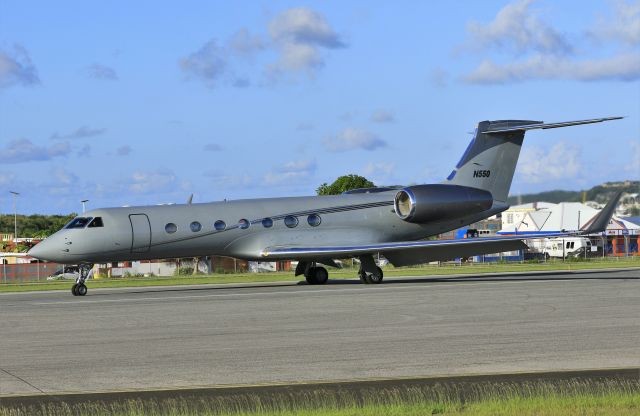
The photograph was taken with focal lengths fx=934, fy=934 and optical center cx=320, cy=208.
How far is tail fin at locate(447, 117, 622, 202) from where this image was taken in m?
35.3

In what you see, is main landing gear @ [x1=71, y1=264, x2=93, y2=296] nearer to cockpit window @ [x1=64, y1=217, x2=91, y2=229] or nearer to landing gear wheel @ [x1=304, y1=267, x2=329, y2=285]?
cockpit window @ [x1=64, y1=217, x2=91, y2=229]

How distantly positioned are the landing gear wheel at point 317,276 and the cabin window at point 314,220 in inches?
73.9

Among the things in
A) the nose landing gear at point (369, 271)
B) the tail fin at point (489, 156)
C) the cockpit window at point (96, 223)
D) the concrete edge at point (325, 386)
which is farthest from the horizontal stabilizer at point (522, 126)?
the concrete edge at point (325, 386)

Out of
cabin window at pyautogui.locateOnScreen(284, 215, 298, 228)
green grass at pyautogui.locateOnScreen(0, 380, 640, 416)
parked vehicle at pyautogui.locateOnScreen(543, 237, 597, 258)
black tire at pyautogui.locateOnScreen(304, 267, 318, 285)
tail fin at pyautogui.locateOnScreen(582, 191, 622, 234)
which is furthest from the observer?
parked vehicle at pyautogui.locateOnScreen(543, 237, 597, 258)

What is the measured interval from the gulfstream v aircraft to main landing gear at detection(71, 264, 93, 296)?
0.03 metres

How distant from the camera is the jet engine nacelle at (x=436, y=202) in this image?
33562mm

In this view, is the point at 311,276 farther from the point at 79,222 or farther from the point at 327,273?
the point at 79,222

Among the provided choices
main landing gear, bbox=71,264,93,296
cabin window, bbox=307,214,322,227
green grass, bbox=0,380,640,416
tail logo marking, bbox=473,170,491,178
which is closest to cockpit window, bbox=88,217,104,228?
main landing gear, bbox=71,264,93,296

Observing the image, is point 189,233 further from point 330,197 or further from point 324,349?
point 324,349

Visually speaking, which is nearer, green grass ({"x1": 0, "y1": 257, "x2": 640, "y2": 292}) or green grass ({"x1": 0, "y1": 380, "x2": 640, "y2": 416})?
green grass ({"x1": 0, "y1": 380, "x2": 640, "y2": 416})

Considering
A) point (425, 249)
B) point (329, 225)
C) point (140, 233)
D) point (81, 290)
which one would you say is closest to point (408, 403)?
point (81, 290)

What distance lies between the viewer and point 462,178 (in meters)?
35.3

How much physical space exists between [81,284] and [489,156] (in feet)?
51.6

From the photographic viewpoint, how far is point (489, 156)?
3544 cm
